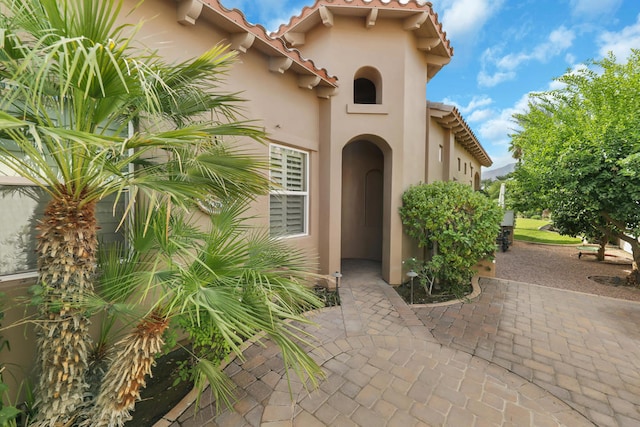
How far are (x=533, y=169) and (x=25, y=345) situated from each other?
46.0ft

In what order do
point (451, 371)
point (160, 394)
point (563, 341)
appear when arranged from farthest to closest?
point (563, 341) → point (451, 371) → point (160, 394)

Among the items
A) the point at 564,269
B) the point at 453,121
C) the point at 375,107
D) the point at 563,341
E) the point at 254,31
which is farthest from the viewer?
the point at 564,269

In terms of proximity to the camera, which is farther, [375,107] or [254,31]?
[375,107]

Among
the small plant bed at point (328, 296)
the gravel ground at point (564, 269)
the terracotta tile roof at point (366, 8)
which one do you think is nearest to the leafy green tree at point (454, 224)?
the small plant bed at point (328, 296)

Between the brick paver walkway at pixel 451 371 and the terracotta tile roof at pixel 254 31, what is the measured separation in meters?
5.37

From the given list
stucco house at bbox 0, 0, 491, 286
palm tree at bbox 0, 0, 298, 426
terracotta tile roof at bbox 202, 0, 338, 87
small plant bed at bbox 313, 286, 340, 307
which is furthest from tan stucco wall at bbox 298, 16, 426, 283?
palm tree at bbox 0, 0, 298, 426

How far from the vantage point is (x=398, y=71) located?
7.31 metres

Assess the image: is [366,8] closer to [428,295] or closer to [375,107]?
[375,107]

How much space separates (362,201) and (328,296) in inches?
184

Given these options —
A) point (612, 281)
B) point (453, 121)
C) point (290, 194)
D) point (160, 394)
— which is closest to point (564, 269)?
point (612, 281)

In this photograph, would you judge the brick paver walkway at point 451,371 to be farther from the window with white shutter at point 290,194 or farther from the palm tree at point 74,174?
the window with white shutter at point 290,194

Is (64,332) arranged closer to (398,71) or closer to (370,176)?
(398,71)

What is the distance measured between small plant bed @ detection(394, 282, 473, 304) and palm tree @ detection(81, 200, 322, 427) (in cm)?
464

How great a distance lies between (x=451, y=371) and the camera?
3834mm
